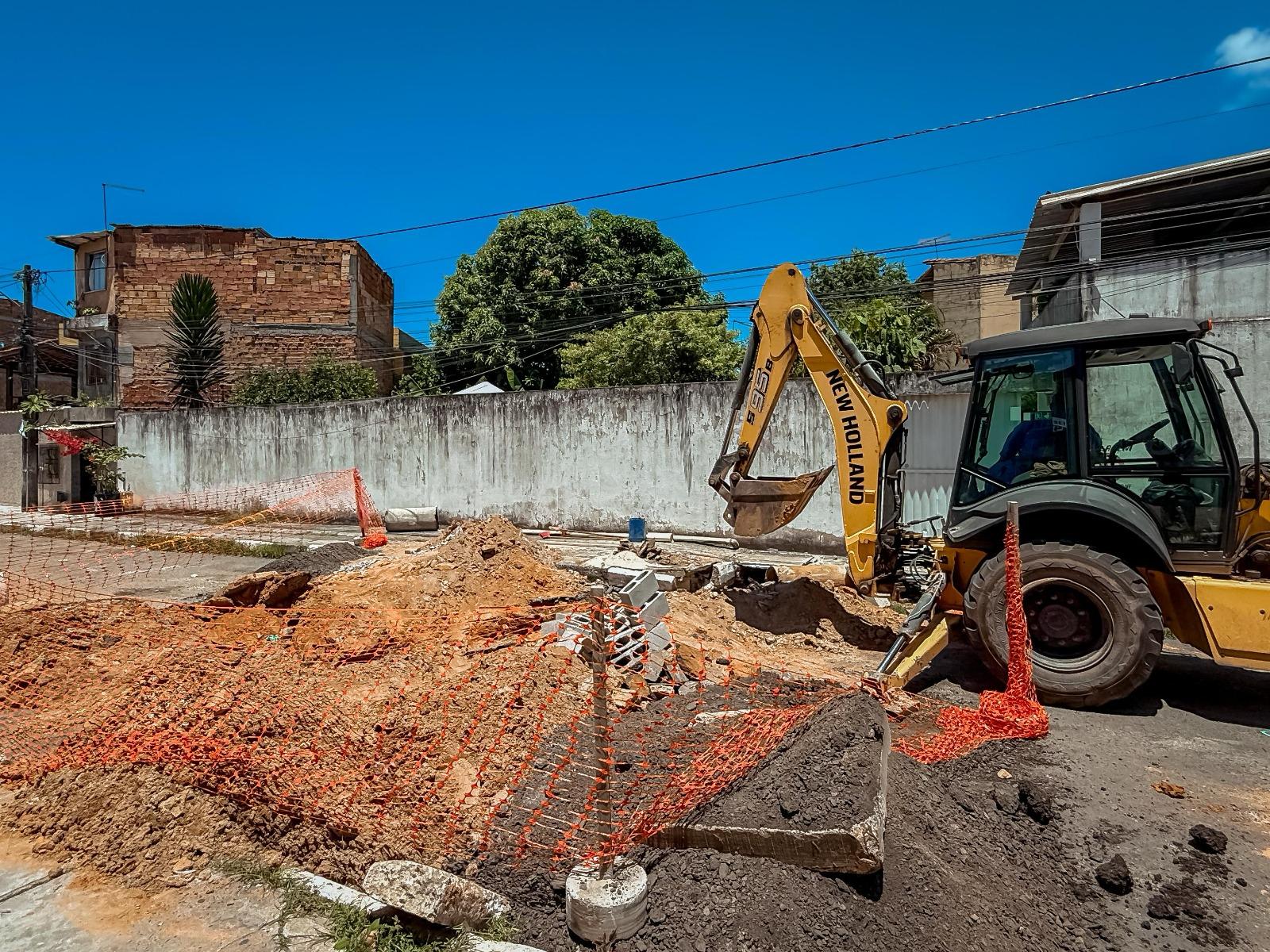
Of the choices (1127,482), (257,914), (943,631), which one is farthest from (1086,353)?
(257,914)

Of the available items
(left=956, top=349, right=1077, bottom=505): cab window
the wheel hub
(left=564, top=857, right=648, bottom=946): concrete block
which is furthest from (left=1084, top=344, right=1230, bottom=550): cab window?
(left=564, top=857, right=648, bottom=946): concrete block

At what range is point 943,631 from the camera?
19.1 ft

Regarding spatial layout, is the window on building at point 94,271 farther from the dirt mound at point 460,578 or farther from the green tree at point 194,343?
the dirt mound at point 460,578

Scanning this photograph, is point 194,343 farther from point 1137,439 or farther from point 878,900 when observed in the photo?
point 878,900

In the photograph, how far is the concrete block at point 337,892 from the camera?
10.1 ft

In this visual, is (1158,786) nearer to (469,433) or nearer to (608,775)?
(608,775)

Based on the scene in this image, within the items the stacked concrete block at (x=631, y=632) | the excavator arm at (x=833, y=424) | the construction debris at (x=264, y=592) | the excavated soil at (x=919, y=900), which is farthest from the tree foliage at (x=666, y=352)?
the excavated soil at (x=919, y=900)

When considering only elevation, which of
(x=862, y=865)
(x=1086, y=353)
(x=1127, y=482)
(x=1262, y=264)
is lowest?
(x=862, y=865)

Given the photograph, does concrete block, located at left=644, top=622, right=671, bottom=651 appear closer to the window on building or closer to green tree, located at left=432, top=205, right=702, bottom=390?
green tree, located at left=432, top=205, right=702, bottom=390

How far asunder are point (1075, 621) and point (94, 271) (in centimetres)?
3512

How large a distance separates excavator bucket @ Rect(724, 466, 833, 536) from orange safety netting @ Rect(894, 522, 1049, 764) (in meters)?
2.25

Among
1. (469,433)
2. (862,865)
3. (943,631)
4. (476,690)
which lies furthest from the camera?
(469,433)

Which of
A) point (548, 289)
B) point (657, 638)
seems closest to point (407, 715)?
point (657, 638)

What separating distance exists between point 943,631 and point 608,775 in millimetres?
3460
